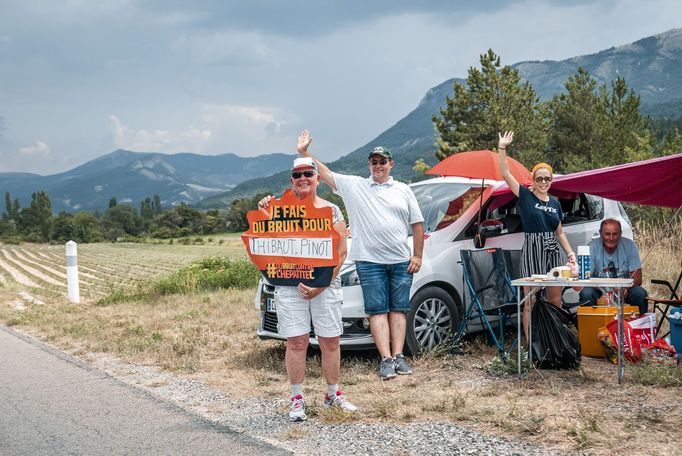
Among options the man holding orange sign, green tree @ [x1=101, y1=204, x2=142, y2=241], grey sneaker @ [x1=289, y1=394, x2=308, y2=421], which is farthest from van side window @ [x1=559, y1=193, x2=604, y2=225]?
green tree @ [x1=101, y1=204, x2=142, y2=241]

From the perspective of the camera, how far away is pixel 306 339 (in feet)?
17.5

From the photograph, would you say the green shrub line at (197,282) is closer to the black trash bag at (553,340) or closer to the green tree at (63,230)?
the black trash bag at (553,340)

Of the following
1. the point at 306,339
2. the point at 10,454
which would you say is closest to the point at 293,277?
the point at 306,339

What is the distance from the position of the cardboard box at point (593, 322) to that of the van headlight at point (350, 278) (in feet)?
7.84

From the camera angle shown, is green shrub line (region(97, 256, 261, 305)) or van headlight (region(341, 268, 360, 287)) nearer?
van headlight (region(341, 268, 360, 287))

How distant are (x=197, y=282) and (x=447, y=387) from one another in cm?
1049

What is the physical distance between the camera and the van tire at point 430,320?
23.1ft

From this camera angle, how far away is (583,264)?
6.46m

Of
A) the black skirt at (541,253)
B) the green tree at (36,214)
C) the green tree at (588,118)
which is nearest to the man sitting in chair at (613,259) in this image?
the black skirt at (541,253)

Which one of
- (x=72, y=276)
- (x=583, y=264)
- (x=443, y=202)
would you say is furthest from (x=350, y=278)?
(x=72, y=276)

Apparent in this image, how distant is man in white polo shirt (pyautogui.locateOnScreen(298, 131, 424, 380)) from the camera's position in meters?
6.61

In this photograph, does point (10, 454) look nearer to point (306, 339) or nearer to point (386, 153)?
point (306, 339)

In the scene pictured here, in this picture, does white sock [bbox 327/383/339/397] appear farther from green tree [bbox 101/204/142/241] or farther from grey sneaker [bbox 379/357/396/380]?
green tree [bbox 101/204/142/241]

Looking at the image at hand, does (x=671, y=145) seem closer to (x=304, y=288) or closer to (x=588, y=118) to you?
(x=588, y=118)
